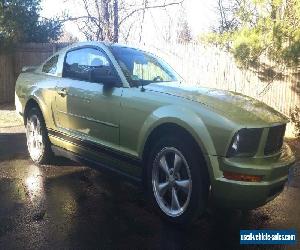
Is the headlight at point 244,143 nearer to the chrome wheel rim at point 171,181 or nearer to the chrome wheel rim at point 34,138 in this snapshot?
the chrome wheel rim at point 171,181

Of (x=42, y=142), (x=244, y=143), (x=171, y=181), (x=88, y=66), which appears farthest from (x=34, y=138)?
(x=244, y=143)

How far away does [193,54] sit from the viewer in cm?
1130

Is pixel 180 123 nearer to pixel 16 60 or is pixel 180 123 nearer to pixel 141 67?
pixel 141 67

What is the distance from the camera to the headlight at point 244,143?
396 cm

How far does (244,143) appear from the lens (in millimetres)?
3984

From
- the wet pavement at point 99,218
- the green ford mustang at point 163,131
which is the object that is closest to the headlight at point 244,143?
the green ford mustang at point 163,131

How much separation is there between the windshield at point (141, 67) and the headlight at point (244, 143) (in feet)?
4.96

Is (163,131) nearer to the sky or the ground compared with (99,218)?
nearer to the sky

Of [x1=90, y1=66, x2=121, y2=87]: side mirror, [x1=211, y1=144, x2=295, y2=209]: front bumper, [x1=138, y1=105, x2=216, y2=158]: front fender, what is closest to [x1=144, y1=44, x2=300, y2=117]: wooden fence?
[x1=90, y1=66, x2=121, y2=87]: side mirror

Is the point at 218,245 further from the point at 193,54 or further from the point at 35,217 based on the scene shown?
the point at 193,54

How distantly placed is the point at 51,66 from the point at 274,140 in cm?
360

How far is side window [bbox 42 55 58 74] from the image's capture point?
6444 mm

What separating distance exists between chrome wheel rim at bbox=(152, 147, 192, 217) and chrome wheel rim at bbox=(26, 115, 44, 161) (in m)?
2.60

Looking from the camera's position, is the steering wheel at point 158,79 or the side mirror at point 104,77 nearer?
the side mirror at point 104,77
